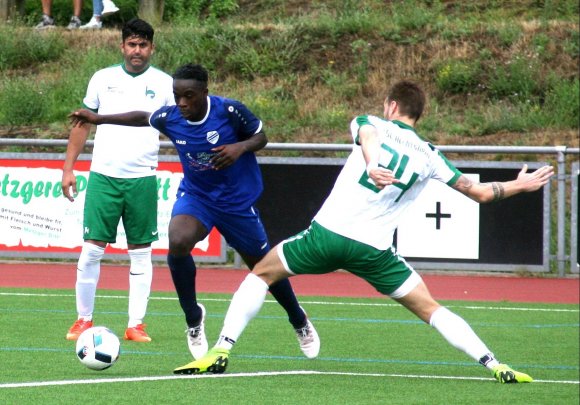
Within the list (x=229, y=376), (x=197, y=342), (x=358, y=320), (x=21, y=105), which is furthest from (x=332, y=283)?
(x=21, y=105)

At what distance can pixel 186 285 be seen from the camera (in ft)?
27.2

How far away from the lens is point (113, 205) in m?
9.46

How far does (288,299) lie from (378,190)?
1434 millimetres

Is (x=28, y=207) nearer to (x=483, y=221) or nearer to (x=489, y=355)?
(x=483, y=221)

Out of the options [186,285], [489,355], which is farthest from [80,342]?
[489,355]

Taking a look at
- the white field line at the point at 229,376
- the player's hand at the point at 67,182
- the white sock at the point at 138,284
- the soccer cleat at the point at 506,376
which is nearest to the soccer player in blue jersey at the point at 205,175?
the white field line at the point at 229,376

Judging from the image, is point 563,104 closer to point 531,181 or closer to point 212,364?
point 531,181

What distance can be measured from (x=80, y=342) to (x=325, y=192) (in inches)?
336

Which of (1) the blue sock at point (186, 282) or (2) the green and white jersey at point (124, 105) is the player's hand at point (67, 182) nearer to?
(2) the green and white jersey at point (124, 105)

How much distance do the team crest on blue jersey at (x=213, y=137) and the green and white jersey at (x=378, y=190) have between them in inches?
38.0

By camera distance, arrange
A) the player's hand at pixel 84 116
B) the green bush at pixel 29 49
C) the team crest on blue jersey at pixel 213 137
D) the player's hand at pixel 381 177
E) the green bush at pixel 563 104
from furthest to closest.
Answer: the green bush at pixel 29 49, the green bush at pixel 563 104, the player's hand at pixel 84 116, the team crest on blue jersey at pixel 213 137, the player's hand at pixel 381 177

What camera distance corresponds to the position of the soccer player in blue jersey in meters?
7.94

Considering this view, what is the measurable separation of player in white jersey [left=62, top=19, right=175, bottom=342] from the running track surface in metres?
4.34

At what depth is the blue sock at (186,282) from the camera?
8227 mm
